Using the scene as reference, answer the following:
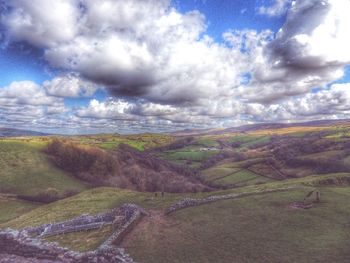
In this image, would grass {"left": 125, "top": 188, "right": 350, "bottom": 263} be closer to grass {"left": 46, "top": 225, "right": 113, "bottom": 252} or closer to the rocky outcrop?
the rocky outcrop

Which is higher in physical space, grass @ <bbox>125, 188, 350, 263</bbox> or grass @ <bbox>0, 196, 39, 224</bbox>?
grass @ <bbox>125, 188, 350, 263</bbox>

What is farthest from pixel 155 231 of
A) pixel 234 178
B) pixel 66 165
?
pixel 234 178


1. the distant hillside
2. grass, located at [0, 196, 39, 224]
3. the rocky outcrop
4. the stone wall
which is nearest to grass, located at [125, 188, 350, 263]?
the stone wall

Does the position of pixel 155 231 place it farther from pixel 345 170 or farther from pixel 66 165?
pixel 345 170

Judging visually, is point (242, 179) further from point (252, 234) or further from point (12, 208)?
point (252, 234)

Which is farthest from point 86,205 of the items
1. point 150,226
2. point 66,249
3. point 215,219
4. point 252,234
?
point 252,234

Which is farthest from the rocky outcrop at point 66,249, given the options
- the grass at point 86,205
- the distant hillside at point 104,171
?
the distant hillside at point 104,171
